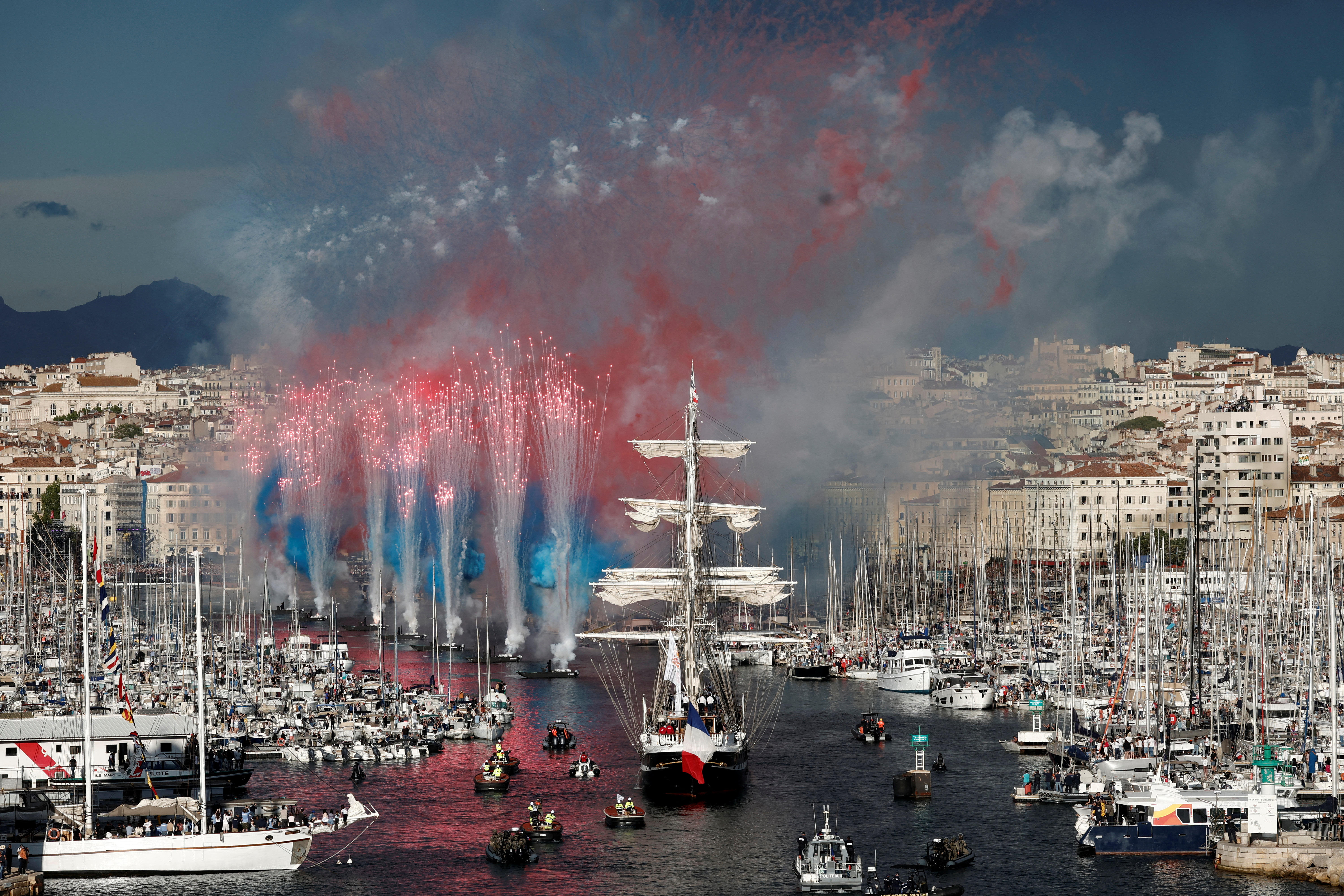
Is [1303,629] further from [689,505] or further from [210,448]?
[210,448]

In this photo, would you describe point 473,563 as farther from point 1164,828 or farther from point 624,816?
point 1164,828

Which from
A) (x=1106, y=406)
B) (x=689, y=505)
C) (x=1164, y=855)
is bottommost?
(x=1164, y=855)

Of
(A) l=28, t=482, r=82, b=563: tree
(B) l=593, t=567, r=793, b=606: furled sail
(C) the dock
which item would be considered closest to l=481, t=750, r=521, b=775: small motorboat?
(C) the dock

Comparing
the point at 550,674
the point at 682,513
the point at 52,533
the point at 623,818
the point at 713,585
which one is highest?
the point at 52,533

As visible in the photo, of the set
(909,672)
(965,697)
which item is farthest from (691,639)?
(909,672)

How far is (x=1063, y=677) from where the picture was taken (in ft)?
218

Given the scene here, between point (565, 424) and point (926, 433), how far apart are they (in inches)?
2129

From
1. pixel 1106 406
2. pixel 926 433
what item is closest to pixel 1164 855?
pixel 926 433

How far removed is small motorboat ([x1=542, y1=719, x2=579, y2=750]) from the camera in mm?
52844

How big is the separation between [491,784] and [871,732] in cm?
1383

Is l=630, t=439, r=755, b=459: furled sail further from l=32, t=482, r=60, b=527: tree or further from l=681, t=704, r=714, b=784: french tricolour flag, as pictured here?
l=32, t=482, r=60, b=527: tree

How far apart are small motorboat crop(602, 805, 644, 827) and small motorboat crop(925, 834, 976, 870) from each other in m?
6.84

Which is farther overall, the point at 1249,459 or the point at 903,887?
the point at 1249,459

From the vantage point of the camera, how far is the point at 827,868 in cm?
3650
